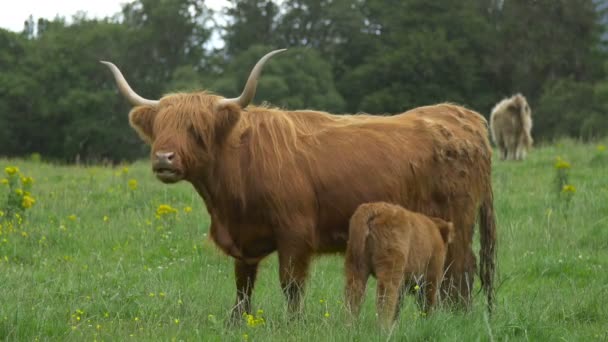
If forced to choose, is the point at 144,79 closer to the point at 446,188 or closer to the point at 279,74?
the point at 279,74

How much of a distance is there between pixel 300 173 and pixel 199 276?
78.3 inches

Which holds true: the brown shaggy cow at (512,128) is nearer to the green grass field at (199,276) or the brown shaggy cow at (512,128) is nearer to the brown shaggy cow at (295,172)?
the green grass field at (199,276)

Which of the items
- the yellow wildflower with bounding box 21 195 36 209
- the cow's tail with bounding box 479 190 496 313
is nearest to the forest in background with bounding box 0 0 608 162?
the yellow wildflower with bounding box 21 195 36 209

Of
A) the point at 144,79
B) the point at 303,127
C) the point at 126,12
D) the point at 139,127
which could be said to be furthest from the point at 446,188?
the point at 126,12

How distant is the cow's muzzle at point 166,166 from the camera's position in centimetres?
641

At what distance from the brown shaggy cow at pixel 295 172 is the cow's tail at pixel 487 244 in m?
0.02

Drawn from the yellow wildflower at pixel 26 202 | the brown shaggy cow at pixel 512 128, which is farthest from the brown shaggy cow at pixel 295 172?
the brown shaggy cow at pixel 512 128

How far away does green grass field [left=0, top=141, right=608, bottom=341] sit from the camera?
5715 mm

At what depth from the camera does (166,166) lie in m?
6.42

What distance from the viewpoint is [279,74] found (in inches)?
1884

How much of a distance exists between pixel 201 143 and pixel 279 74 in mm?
41243

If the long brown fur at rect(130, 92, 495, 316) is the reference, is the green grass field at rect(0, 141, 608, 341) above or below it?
below

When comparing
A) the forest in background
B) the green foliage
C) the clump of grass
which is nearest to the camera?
the clump of grass

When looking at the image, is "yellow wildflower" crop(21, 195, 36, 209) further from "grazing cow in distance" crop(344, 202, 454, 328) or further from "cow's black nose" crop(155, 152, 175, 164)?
"grazing cow in distance" crop(344, 202, 454, 328)
